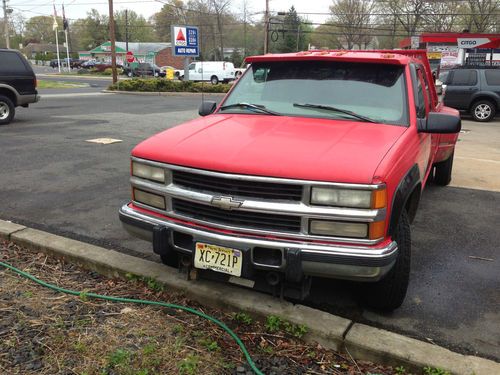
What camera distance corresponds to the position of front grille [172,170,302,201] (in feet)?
9.07

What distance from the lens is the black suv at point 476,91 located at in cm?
1470

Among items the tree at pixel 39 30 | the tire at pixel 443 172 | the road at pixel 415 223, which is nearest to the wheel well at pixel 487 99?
the road at pixel 415 223

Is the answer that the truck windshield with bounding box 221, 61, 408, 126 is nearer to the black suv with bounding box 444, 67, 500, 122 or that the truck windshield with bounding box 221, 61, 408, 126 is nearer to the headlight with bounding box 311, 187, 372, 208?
the headlight with bounding box 311, 187, 372, 208

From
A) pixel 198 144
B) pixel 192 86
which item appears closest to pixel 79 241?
pixel 198 144

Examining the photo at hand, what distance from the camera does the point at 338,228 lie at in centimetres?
274

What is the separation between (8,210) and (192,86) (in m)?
22.0

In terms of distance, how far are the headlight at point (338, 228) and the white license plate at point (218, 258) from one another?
491 mm

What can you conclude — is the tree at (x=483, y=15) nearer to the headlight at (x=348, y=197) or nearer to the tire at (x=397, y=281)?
the tire at (x=397, y=281)

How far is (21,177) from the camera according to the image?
679 cm

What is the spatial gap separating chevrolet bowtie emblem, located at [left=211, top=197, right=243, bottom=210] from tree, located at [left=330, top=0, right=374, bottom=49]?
64.0m

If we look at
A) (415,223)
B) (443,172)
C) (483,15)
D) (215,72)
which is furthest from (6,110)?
(483,15)

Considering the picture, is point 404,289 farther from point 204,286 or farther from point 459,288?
point 204,286


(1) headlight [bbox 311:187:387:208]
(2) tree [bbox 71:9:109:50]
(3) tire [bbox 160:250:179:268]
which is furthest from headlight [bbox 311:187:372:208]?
(2) tree [bbox 71:9:109:50]

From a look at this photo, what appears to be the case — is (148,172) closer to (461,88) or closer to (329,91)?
(329,91)
